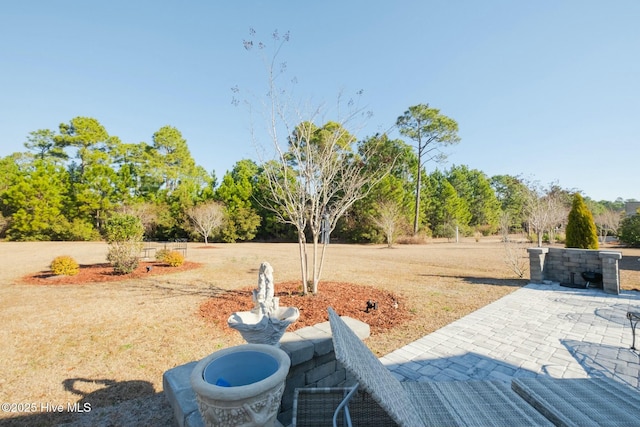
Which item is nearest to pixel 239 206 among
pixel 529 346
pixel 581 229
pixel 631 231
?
pixel 581 229

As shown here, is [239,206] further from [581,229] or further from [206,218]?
[581,229]

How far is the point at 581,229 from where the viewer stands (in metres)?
8.72

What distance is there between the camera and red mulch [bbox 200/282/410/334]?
462cm

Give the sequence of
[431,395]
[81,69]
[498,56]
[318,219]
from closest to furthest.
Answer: [431,395] → [318,219] → [498,56] → [81,69]

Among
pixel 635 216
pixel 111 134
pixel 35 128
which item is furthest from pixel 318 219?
pixel 35 128

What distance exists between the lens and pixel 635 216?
54.6 ft

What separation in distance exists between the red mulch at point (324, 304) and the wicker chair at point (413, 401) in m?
2.47

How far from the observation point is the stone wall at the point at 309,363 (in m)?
2.19

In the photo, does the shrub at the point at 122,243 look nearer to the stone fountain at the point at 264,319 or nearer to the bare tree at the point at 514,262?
the stone fountain at the point at 264,319

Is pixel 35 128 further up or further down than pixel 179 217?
further up

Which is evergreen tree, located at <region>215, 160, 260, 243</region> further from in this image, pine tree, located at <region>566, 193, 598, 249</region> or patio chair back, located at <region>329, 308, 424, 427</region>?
patio chair back, located at <region>329, 308, 424, 427</region>

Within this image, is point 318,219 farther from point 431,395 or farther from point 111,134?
point 111,134

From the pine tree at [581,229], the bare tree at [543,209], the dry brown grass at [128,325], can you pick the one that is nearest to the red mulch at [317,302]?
the dry brown grass at [128,325]

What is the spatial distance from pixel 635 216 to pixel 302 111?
23.4 m
